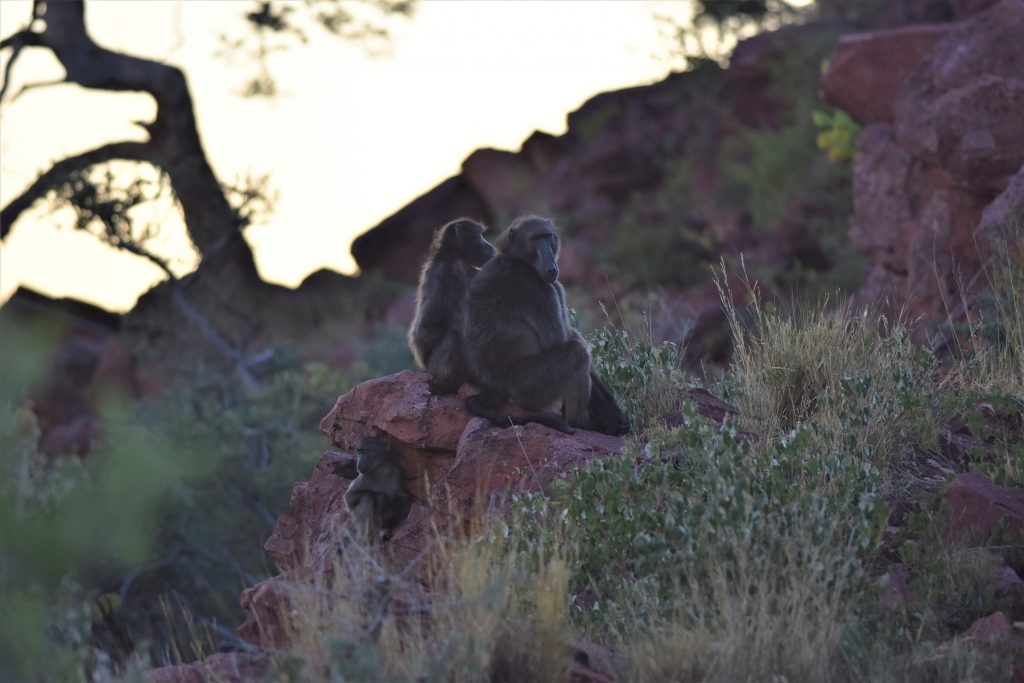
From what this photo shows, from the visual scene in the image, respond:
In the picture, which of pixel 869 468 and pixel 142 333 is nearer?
pixel 869 468

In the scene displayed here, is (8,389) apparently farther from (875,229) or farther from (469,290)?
(875,229)

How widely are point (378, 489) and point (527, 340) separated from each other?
3.65ft

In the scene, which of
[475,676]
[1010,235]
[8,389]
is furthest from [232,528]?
[475,676]

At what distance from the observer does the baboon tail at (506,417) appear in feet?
26.5

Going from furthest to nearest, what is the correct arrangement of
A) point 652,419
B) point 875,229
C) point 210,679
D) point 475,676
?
point 875,229 < point 652,419 < point 210,679 < point 475,676

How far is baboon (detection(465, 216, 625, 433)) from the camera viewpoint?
A: 27.1 ft

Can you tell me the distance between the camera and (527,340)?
8.37 meters

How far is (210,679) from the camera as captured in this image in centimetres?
618

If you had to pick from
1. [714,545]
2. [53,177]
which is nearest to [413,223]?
[53,177]

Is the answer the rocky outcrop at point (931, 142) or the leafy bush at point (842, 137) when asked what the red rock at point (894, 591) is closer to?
the rocky outcrop at point (931, 142)

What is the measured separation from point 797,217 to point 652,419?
43.1 ft

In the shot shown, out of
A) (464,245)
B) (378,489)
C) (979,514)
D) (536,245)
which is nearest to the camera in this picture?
(979,514)

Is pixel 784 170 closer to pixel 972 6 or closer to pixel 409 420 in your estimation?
pixel 972 6

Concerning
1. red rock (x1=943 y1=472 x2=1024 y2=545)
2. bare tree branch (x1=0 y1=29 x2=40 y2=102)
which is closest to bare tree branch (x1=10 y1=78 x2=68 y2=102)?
bare tree branch (x1=0 y1=29 x2=40 y2=102)
